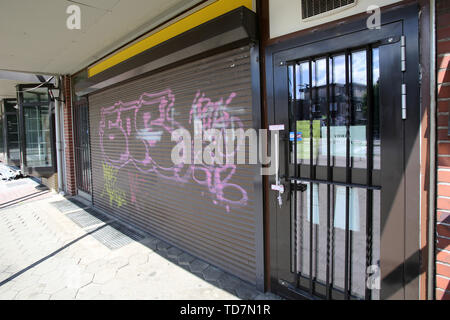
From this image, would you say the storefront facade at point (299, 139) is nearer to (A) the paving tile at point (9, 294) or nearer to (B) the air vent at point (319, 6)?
(B) the air vent at point (319, 6)

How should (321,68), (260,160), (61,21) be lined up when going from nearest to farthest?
1. (321,68)
2. (260,160)
3. (61,21)

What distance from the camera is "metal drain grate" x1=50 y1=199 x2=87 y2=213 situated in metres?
6.07

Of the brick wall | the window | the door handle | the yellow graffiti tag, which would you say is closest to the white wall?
the brick wall

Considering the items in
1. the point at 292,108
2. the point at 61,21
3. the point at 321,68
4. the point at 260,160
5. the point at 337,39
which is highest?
the point at 61,21

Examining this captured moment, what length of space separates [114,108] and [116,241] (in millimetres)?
2580

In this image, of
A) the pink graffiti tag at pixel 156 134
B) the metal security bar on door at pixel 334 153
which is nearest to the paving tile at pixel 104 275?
the pink graffiti tag at pixel 156 134

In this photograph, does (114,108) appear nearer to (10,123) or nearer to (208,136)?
(208,136)

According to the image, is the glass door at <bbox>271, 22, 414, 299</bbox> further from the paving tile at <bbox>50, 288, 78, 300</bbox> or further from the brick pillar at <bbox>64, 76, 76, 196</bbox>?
the brick pillar at <bbox>64, 76, 76, 196</bbox>

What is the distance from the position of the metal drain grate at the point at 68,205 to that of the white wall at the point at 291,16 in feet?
19.3

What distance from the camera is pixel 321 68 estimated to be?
232 cm

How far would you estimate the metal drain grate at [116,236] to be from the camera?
4.12 m

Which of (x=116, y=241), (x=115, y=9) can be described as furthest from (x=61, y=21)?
(x=116, y=241)

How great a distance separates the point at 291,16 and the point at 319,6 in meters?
0.28
